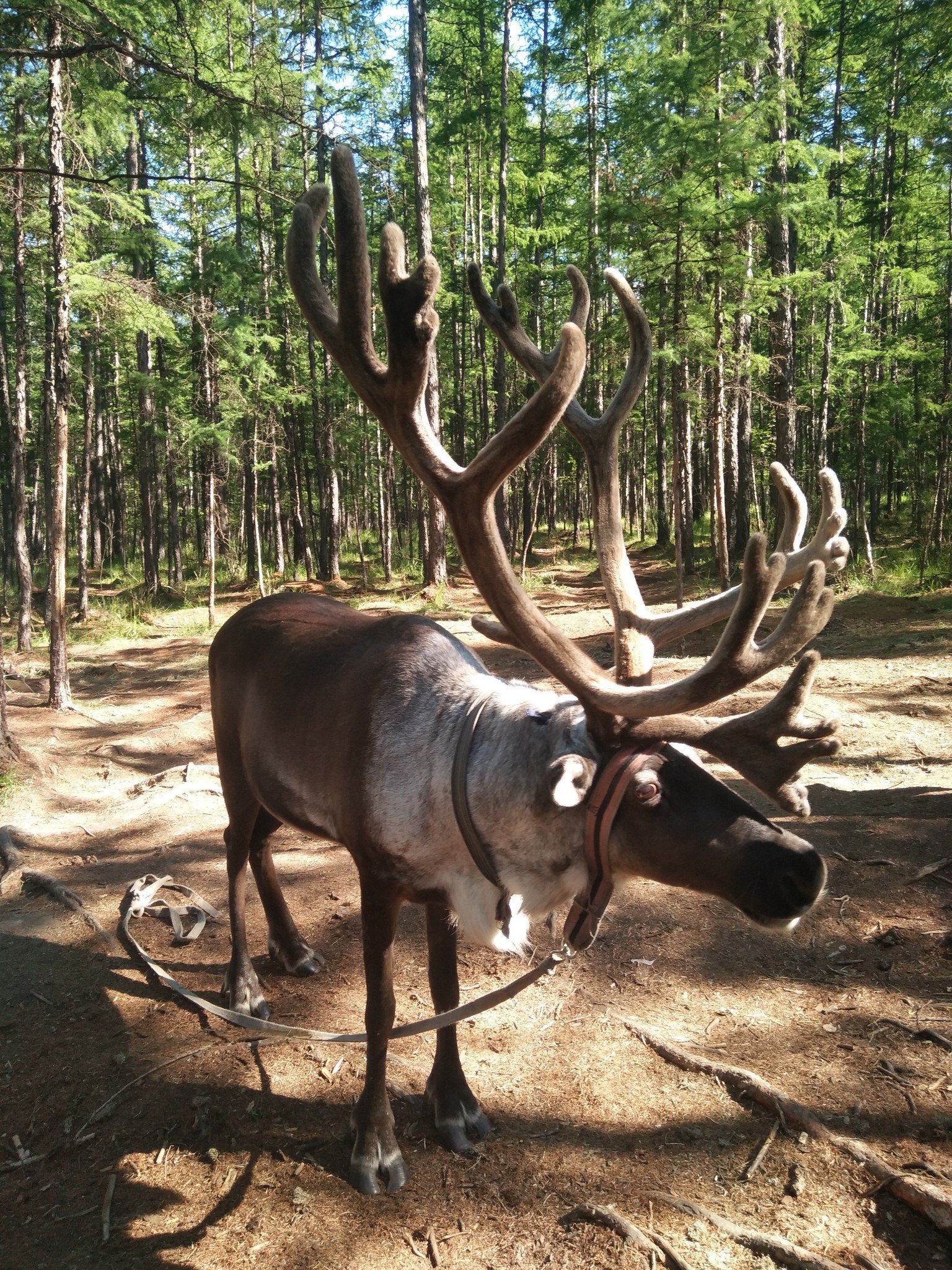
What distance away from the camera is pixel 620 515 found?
9.79ft

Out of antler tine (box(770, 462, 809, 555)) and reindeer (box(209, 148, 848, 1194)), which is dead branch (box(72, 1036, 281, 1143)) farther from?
antler tine (box(770, 462, 809, 555))

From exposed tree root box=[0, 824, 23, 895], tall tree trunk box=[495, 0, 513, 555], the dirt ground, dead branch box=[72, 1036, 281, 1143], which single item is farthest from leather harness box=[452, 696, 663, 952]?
tall tree trunk box=[495, 0, 513, 555]

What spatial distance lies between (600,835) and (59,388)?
424 inches

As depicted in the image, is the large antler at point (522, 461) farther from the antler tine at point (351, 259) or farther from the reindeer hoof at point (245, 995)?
the reindeer hoof at point (245, 995)

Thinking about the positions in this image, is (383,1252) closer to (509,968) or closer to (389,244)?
(509,968)

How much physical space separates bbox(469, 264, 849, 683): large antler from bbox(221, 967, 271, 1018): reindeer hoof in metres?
2.26

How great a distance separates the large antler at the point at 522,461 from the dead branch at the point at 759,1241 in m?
1.38

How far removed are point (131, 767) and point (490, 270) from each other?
20.2 m

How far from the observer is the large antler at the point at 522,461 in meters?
2.26

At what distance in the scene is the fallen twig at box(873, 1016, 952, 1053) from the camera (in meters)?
3.22

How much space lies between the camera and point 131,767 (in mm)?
8445

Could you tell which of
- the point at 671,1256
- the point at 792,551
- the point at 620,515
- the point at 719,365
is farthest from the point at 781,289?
the point at 671,1256

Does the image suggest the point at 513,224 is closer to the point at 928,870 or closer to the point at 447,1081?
the point at 928,870

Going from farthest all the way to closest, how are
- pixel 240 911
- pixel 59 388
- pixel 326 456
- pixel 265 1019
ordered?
pixel 326 456, pixel 59 388, pixel 240 911, pixel 265 1019
